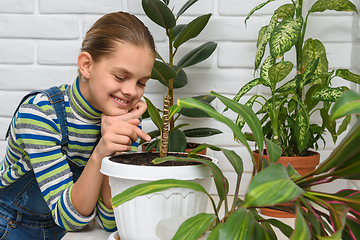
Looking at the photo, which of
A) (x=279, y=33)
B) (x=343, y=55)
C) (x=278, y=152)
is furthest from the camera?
(x=343, y=55)

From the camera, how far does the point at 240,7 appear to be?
4.18ft

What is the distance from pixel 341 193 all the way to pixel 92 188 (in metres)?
0.55

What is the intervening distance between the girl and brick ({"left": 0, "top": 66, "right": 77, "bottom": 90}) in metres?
0.47

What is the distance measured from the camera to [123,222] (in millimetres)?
607

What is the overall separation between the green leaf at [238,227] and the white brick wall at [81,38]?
95 cm

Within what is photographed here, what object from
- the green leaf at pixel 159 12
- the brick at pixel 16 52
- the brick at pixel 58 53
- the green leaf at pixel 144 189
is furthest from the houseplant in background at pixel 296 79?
the brick at pixel 16 52

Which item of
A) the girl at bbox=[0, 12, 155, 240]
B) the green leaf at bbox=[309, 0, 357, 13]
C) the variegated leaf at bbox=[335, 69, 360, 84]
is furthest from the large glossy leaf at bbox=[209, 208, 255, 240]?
the green leaf at bbox=[309, 0, 357, 13]

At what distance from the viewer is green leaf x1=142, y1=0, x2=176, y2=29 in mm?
984

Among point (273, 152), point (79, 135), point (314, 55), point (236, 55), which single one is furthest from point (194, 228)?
point (236, 55)

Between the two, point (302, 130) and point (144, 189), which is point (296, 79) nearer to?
point (302, 130)

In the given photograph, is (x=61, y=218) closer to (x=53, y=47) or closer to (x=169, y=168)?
(x=169, y=168)

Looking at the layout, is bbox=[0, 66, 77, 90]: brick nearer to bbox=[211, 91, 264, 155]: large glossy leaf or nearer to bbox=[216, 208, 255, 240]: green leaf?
bbox=[211, 91, 264, 155]: large glossy leaf

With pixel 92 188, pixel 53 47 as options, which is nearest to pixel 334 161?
pixel 92 188

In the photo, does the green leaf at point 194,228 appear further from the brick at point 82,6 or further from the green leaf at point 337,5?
the brick at point 82,6
